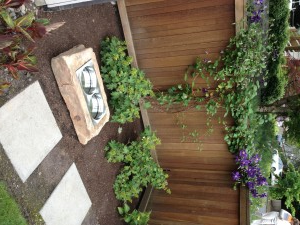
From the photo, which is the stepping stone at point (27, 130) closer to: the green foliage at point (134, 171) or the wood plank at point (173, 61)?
the green foliage at point (134, 171)

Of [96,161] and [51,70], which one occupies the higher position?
[51,70]

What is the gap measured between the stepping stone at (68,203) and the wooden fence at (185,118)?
1.26m

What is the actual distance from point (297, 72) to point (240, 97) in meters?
1.03

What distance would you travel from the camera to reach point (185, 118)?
3.86 m

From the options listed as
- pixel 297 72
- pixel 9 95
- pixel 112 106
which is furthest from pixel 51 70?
pixel 297 72

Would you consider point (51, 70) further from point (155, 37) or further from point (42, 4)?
point (155, 37)

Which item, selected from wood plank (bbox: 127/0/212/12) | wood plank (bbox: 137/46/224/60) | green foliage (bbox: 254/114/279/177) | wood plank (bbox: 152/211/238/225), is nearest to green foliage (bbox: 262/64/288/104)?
green foliage (bbox: 254/114/279/177)

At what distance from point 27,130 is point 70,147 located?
0.61 meters

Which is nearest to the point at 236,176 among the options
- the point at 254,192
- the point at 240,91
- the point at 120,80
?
the point at 254,192

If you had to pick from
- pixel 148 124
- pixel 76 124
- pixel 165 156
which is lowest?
pixel 165 156

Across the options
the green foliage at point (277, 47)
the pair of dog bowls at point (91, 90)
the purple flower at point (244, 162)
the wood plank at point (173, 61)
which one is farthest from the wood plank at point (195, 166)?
the pair of dog bowls at point (91, 90)

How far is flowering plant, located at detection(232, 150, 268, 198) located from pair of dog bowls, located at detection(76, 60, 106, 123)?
1.87m

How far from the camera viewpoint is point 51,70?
101 inches

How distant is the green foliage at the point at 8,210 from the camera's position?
2.02m
